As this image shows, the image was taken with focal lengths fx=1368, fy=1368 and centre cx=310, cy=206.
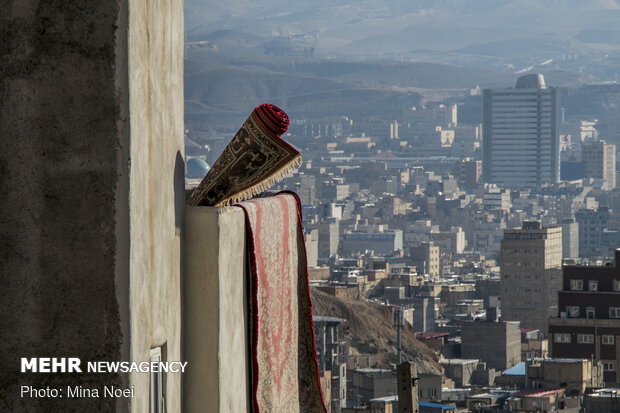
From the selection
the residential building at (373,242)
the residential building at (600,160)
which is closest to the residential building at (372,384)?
the residential building at (373,242)

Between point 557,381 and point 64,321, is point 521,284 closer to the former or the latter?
point 557,381

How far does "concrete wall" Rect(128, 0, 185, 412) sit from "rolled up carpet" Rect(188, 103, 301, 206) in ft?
0.56

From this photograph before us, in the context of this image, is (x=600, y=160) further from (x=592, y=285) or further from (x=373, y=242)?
(x=592, y=285)

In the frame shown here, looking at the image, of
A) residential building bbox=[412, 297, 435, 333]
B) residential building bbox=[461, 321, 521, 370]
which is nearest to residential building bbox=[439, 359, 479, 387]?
residential building bbox=[461, 321, 521, 370]

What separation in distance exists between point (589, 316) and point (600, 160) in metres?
124

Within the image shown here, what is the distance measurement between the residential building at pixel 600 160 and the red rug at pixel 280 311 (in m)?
150

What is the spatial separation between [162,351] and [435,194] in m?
138

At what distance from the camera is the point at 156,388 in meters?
2.68

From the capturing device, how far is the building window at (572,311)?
32.8 m

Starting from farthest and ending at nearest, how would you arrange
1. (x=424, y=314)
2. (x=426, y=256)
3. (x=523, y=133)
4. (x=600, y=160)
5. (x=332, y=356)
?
1. (x=523, y=133)
2. (x=600, y=160)
3. (x=426, y=256)
4. (x=424, y=314)
5. (x=332, y=356)

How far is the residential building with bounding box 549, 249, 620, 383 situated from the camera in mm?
32094

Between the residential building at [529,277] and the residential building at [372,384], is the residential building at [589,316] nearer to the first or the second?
the residential building at [372,384]

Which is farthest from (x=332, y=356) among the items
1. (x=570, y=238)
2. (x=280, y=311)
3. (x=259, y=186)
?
(x=570, y=238)

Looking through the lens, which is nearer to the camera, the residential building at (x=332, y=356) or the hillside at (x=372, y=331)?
the residential building at (x=332, y=356)
